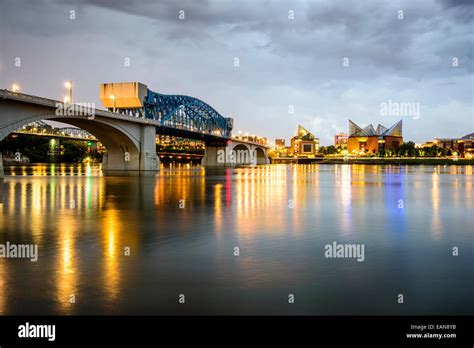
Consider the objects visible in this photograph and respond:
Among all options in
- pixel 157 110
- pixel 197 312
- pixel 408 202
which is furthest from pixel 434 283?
pixel 157 110

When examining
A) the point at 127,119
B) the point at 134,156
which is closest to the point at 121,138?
the point at 134,156

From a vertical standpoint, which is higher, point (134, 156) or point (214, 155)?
point (214, 155)

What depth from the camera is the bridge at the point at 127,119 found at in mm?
48281

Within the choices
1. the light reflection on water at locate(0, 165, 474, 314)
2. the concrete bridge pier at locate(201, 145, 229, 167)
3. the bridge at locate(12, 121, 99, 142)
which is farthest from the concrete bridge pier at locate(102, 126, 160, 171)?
the concrete bridge pier at locate(201, 145, 229, 167)

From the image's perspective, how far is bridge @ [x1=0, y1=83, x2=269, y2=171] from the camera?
158 ft

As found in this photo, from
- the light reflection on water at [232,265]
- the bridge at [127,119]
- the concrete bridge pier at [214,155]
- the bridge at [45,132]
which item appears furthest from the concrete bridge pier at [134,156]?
the concrete bridge pier at [214,155]

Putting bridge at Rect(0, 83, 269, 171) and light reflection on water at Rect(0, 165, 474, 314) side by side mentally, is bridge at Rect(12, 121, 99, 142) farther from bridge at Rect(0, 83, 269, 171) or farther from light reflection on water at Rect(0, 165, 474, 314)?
light reflection on water at Rect(0, 165, 474, 314)

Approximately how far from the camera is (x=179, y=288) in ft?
28.5

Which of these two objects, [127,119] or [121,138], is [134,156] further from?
[127,119]

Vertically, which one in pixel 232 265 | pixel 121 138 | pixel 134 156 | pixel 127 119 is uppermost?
pixel 127 119

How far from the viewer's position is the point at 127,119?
243 ft

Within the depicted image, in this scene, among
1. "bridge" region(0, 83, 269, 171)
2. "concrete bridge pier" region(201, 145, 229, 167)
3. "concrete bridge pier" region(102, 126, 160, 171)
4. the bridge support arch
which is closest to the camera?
"bridge" region(0, 83, 269, 171)

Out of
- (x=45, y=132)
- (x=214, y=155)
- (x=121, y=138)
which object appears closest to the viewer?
(x=121, y=138)
